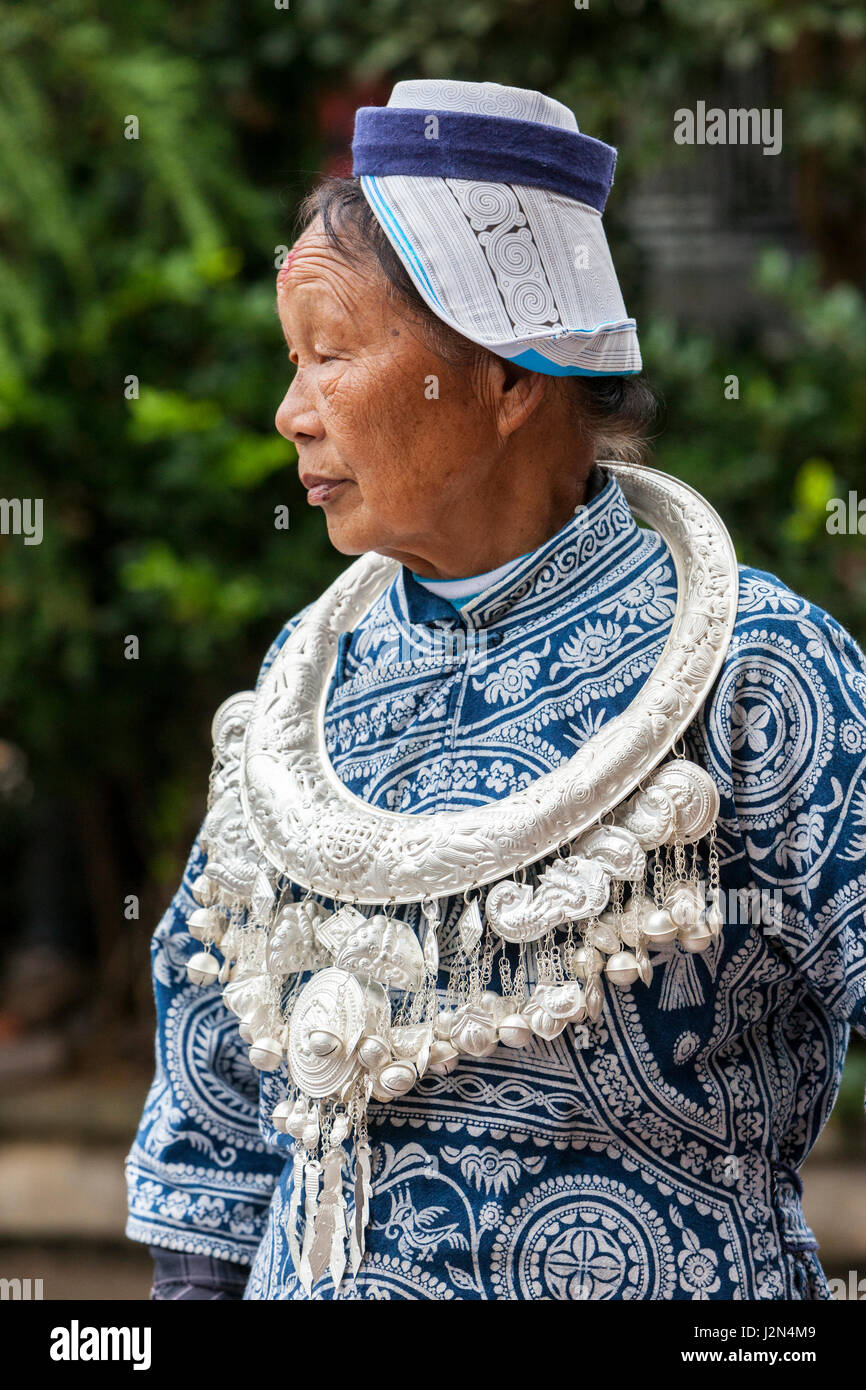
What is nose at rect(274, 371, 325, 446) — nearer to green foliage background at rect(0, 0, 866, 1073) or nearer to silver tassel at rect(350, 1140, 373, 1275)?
silver tassel at rect(350, 1140, 373, 1275)

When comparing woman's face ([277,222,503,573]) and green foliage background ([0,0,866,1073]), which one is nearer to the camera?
woman's face ([277,222,503,573])

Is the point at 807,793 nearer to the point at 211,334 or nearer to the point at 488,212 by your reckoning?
the point at 488,212

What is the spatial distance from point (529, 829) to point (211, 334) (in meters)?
3.09

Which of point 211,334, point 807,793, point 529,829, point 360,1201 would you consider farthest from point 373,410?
point 211,334

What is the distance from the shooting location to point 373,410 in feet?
4.26

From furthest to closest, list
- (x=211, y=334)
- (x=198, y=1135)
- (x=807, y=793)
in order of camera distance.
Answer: (x=211, y=334)
(x=198, y=1135)
(x=807, y=793)

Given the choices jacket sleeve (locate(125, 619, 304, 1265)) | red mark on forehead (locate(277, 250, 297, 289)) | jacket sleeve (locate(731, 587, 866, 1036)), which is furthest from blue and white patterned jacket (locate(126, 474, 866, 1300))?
red mark on forehead (locate(277, 250, 297, 289))

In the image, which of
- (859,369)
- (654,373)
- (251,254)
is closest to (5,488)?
(251,254)

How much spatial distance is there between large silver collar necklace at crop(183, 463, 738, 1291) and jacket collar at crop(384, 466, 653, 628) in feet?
0.17

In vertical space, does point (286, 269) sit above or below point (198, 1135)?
above

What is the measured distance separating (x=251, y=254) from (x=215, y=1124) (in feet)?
10.6

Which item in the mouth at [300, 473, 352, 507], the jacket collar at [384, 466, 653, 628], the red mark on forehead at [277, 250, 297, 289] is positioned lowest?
the jacket collar at [384, 466, 653, 628]

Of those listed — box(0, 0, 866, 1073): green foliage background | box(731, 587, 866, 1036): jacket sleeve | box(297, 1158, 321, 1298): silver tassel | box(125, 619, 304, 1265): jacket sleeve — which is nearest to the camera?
box(731, 587, 866, 1036): jacket sleeve

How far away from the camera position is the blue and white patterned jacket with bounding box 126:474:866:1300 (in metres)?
1.24
